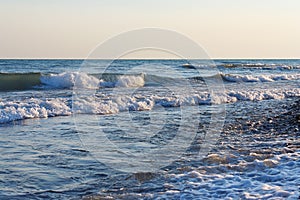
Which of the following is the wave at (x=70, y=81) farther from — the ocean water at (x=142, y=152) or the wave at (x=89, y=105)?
the ocean water at (x=142, y=152)

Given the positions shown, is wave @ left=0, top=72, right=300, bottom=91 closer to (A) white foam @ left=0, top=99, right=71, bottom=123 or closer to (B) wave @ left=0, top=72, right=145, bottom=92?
(B) wave @ left=0, top=72, right=145, bottom=92

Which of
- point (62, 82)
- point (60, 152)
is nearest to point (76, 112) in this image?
point (60, 152)

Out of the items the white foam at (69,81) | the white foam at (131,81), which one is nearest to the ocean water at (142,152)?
the white foam at (69,81)

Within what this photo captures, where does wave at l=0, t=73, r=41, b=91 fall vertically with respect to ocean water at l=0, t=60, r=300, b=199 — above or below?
below

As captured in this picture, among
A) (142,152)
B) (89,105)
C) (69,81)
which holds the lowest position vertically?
(69,81)

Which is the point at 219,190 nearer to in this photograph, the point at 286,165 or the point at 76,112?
the point at 286,165

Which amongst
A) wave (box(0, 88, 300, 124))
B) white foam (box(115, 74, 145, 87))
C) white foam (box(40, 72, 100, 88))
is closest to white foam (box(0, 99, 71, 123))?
wave (box(0, 88, 300, 124))

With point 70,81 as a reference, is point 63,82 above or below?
below

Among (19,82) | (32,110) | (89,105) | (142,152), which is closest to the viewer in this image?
(142,152)

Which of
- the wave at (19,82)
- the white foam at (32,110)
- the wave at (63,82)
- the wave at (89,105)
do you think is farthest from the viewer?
the wave at (63,82)

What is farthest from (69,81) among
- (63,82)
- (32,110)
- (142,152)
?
(142,152)

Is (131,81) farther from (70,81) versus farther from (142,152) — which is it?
(142,152)

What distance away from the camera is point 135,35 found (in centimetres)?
716

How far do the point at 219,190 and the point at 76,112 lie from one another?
27.3 ft
